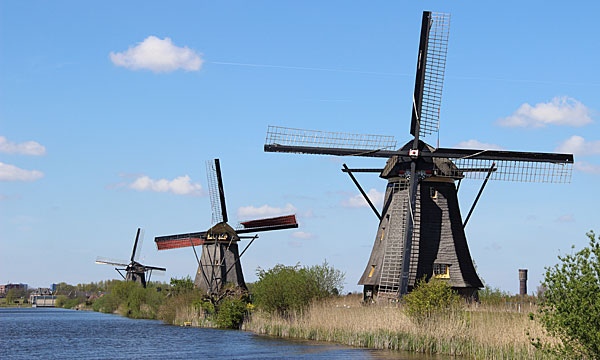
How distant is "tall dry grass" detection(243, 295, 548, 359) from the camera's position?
20750mm

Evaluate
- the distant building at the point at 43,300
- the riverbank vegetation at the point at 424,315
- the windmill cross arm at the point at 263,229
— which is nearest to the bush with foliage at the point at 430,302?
the riverbank vegetation at the point at 424,315

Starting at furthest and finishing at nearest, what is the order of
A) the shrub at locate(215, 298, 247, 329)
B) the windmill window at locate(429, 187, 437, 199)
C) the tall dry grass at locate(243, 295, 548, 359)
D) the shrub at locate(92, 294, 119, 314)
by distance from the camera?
the shrub at locate(92, 294, 119, 314)
the shrub at locate(215, 298, 247, 329)
the windmill window at locate(429, 187, 437, 199)
the tall dry grass at locate(243, 295, 548, 359)

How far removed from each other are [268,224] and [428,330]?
25.9 meters

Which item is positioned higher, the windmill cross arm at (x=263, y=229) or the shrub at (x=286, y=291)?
the windmill cross arm at (x=263, y=229)

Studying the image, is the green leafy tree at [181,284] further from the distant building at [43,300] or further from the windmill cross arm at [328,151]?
the distant building at [43,300]

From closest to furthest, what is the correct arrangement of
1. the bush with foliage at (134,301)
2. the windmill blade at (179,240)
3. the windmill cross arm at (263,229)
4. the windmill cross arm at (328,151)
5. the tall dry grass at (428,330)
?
the tall dry grass at (428,330)
the windmill cross arm at (328,151)
the windmill cross arm at (263,229)
the windmill blade at (179,240)
the bush with foliage at (134,301)

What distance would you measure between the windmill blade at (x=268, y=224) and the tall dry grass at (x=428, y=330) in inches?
669

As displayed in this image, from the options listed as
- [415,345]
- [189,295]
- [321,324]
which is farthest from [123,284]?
[415,345]

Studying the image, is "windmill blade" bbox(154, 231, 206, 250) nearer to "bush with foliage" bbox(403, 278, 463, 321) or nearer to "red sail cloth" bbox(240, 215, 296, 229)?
"red sail cloth" bbox(240, 215, 296, 229)

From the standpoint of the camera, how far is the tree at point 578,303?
14.5m

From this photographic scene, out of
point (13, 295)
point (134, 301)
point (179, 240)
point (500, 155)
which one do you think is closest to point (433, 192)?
point (500, 155)

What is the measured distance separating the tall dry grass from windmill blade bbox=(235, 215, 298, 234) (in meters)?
17.0

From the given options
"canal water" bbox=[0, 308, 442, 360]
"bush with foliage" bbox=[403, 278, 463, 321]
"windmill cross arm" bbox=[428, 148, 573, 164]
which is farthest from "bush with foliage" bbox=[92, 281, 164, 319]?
"bush with foliage" bbox=[403, 278, 463, 321]

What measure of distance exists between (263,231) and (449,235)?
19.9 m
